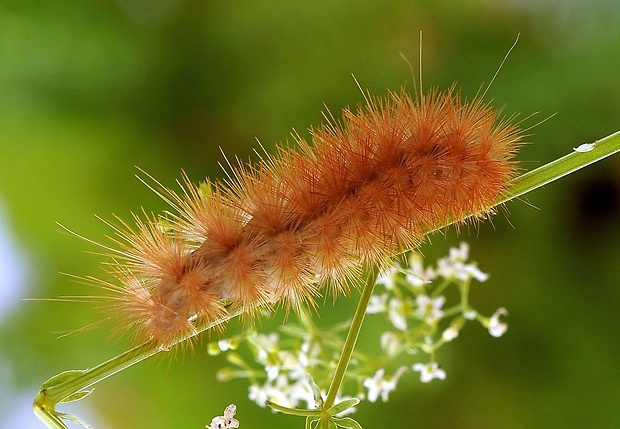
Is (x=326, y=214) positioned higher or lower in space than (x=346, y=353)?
higher

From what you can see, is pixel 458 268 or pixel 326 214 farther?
pixel 458 268

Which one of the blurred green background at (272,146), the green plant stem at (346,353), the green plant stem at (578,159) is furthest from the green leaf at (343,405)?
the blurred green background at (272,146)

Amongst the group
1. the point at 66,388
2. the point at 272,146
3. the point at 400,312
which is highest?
the point at 272,146

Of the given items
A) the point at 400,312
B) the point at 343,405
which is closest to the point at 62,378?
the point at 343,405

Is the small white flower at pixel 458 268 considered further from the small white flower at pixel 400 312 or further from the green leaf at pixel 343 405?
the green leaf at pixel 343 405

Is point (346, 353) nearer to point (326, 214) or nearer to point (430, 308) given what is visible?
point (326, 214)

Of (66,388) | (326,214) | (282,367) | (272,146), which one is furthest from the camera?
(272,146)

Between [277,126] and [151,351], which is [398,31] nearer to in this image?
[277,126]

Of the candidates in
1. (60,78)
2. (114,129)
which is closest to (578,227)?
(114,129)
